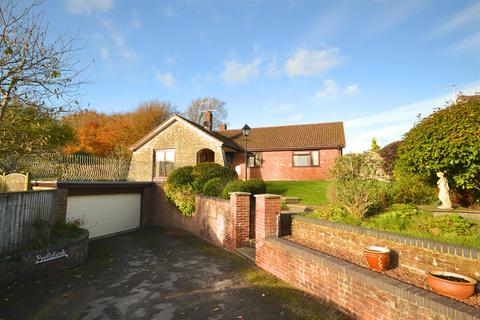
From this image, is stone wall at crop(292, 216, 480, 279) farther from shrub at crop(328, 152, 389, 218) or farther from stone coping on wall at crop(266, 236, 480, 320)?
shrub at crop(328, 152, 389, 218)

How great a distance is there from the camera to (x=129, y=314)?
16.3ft

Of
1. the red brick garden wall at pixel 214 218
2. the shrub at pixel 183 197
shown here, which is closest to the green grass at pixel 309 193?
the red brick garden wall at pixel 214 218

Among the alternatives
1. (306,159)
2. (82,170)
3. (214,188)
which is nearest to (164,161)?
(82,170)

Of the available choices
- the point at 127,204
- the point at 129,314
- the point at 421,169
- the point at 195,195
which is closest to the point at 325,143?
the point at 195,195

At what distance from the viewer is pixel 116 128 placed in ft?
116

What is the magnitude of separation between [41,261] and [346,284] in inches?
306

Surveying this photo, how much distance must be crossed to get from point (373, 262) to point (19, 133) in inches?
336

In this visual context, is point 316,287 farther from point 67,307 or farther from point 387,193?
point 67,307

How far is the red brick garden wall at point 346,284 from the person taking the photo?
134 inches

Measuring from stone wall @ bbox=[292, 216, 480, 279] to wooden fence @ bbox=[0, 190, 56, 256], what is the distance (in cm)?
780

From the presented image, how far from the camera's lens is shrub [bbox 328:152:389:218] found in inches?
293

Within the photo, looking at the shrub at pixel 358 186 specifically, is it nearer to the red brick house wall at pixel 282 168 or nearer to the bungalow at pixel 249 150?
the bungalow at pixel 249 150

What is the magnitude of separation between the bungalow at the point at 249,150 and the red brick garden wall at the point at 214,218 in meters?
3.61

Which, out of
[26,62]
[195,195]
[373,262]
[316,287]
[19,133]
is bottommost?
[316,287]
